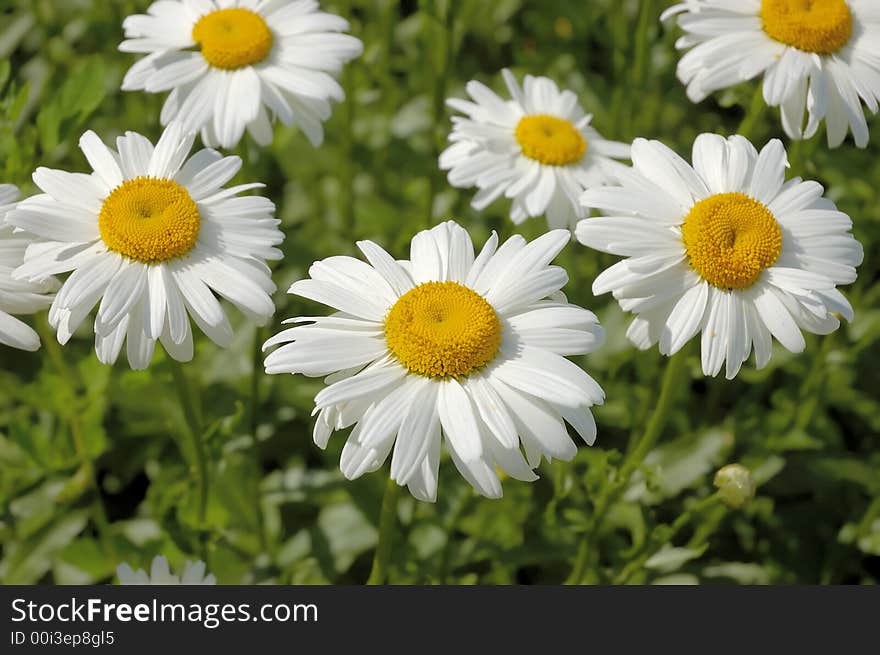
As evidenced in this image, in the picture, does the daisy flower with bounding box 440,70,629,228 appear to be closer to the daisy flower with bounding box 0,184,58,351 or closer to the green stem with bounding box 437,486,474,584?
the green stem with bounding box 437,486,474,584

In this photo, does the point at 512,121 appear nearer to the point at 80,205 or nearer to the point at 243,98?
the point at 243,98

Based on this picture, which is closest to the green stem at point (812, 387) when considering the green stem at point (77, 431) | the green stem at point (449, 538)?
the green stem at point (449, 538)

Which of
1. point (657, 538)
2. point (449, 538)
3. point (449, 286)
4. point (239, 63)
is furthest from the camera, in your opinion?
point (449, 538)

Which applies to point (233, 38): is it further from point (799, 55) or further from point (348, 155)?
point (799, 55)

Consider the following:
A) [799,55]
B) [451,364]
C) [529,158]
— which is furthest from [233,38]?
[799,55]

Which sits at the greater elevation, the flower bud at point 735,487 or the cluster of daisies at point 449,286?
the cluster of daisies at point 449,286

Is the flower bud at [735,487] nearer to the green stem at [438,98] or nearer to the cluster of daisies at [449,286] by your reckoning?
the cluster of daisies at [449,286]
